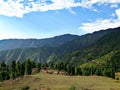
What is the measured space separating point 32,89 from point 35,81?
2377 centimetres

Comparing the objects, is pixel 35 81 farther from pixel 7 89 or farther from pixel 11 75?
pixel 11 75

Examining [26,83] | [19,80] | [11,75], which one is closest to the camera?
[26,83]

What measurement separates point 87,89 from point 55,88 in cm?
1593

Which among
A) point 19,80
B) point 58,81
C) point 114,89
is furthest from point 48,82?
point 114,89

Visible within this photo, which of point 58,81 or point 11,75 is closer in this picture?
point 58,81

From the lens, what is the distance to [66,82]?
155m

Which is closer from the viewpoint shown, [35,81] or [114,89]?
[114,89]

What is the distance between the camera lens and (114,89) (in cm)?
13562

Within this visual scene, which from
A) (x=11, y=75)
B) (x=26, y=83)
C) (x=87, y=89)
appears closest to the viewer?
(x=87, y=89)

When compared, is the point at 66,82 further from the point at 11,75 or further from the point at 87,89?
the point at 11,75

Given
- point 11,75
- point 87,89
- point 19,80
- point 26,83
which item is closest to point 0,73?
point 11,75

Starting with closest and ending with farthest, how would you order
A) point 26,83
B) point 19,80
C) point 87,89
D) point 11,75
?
point 87,89 < point 26,83 < point 19,80 < point 11,75

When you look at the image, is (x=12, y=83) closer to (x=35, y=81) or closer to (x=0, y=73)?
(x=35, y=81)

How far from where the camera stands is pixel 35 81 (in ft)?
518
